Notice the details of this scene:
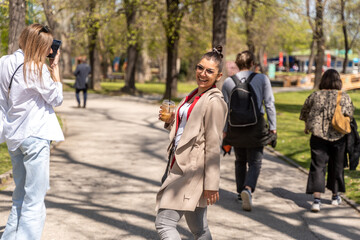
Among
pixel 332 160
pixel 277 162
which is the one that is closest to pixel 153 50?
pixel 277 162

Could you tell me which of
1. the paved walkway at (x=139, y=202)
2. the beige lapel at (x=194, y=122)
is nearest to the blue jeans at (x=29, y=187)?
the paved walkway at (x=139, y=202)

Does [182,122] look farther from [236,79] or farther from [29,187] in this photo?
[236,79]

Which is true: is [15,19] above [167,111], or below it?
above

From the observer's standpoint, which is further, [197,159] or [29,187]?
[29,187]

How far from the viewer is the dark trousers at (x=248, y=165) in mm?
6438

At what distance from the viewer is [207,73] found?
12.2 ft

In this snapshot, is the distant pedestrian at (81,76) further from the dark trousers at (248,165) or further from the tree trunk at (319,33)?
the dark trousers at (248,165)

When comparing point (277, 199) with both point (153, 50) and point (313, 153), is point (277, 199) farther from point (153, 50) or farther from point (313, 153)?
point (153, 50)

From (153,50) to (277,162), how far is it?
140 ft

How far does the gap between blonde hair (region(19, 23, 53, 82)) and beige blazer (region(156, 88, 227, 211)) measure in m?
1.24

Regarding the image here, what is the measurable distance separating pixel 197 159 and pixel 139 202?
10.3ft

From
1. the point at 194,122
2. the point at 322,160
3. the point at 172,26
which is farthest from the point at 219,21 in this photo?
the point at 194,122

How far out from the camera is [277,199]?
709 cm

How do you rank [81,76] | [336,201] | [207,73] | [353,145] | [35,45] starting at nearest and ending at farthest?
[207,73], [35,45], [353,145], [336,201], [81,76]
